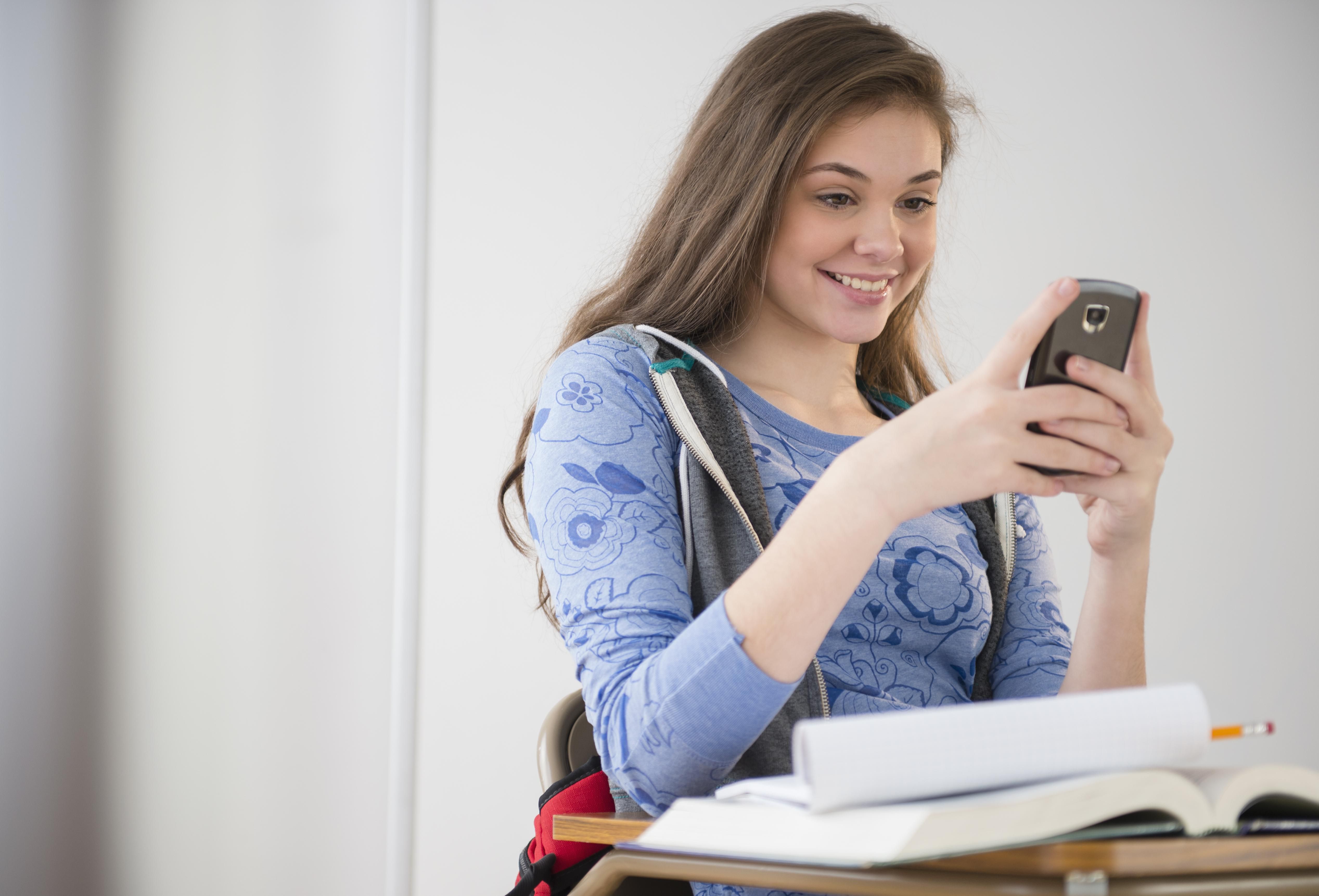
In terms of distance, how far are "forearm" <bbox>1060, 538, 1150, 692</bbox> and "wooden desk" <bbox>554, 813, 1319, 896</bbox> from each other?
0.46 metres

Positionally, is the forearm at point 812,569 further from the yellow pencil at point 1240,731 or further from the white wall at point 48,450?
the white wall at point 48,450

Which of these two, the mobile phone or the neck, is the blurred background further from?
the mobile phone

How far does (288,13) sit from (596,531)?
176 centimetres

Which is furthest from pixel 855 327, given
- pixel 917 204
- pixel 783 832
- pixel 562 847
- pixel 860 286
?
pixel 783 832

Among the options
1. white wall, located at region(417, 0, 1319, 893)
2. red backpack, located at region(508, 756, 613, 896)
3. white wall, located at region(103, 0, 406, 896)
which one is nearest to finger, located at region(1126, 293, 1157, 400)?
red backpack, located at region(508, 756, 613, 896)

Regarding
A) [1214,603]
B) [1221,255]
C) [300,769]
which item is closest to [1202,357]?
[1221,255]

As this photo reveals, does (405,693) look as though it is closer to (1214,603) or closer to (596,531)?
Answer: (596,531)

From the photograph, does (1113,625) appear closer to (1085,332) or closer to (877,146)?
(1085,332)

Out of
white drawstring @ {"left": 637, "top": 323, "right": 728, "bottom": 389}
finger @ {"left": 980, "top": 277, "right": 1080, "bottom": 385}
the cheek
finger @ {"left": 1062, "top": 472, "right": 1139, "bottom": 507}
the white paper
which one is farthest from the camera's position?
the cheek

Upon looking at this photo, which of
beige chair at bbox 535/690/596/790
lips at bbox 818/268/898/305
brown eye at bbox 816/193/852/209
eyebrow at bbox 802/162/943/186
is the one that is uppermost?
eyebrow at bbox 802/162/943/186

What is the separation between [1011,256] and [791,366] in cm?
101

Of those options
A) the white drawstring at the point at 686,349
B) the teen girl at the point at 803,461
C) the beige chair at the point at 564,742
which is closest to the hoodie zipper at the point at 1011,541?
the teen girl at the point at 803,461

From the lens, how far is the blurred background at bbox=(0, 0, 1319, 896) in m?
1.80

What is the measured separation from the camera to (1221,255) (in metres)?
1.88
